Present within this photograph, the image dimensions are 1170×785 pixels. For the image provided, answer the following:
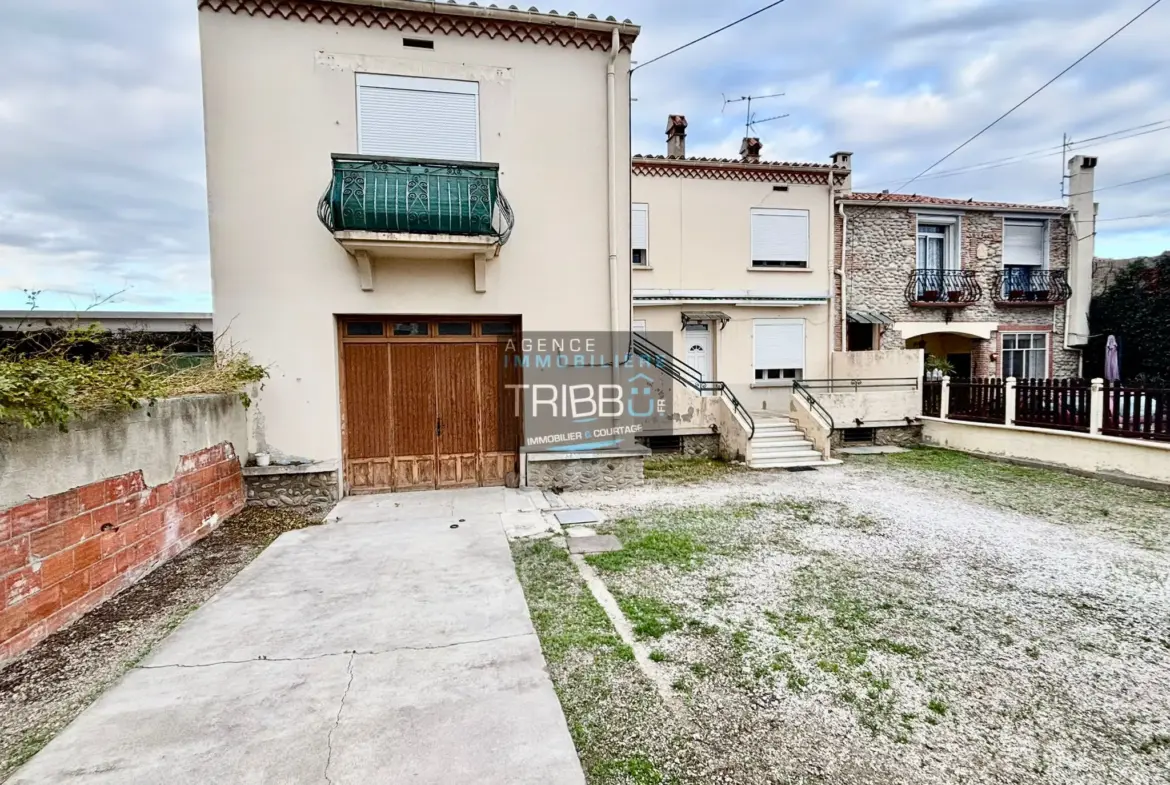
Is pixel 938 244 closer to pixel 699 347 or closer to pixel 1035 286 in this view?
pixel 1035 286

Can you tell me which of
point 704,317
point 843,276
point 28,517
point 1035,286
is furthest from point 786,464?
point 1035,286

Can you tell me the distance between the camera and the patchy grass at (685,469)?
962 centimetres

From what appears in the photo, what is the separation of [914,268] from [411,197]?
51.1ft

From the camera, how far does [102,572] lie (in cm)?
424

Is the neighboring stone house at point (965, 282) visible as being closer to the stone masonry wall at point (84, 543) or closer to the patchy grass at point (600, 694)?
the patchy grass at point (600, 694)

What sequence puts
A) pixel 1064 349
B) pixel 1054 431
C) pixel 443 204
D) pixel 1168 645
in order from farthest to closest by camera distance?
pixel 1064 349 → pixel 1054 431 → pixel 443 204 → pixel 1168 645

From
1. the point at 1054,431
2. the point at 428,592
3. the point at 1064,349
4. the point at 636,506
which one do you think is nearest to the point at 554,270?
the point at 636,506

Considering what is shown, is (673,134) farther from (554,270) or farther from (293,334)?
(293,334)

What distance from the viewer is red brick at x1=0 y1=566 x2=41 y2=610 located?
133 inches

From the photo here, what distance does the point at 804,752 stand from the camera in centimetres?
261

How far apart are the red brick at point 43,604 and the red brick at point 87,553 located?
25 cm

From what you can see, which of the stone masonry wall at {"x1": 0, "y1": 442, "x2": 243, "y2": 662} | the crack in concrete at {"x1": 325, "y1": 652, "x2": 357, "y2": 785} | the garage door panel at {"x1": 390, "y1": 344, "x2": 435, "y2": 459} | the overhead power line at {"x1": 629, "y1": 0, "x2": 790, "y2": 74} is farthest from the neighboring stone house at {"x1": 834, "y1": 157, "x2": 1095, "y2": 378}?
the stone masonry wall at {"x1": 0, "y1": 442, "x2": 243, "y2": 662}

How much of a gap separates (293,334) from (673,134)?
12.2m

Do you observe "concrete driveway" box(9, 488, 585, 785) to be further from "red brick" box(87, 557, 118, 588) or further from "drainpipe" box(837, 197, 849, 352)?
"drainpipe" box(837, 197, 849, 352)
